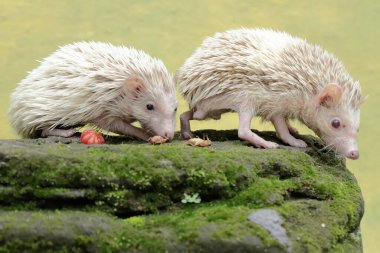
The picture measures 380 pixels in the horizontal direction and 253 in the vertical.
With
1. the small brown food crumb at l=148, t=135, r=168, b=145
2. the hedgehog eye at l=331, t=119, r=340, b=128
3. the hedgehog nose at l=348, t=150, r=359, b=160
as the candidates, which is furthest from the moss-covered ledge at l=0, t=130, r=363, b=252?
the hedgehog eye at l=331, t=119, r=340, b=128

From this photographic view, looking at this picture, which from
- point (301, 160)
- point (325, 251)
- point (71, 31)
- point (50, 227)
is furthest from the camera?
point (71, 31)

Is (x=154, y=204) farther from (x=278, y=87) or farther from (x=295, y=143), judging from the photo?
(x=295, y=143)

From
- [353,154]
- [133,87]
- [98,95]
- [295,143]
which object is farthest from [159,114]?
[353,154]

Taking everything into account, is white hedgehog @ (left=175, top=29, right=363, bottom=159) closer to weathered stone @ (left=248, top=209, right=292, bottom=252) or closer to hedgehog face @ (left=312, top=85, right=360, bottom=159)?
hedgehog face @ (left=312, top=85, right=360, bottom=159)

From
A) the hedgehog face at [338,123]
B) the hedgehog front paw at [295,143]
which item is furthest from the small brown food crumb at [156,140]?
the hedgehog face at [338,123]

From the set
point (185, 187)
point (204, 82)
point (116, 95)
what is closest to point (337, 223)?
point (185, 187)

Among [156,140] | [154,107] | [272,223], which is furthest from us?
[154,107]

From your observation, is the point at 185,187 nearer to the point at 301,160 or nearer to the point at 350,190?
the point at 301,160
